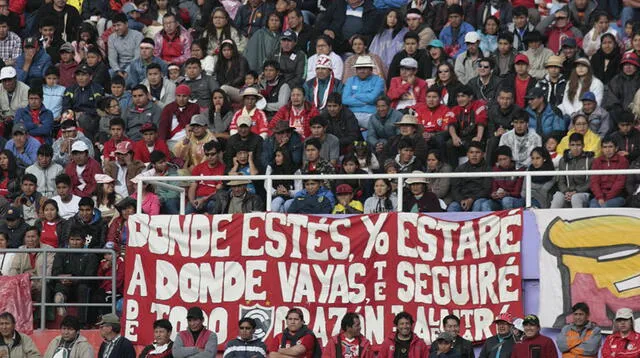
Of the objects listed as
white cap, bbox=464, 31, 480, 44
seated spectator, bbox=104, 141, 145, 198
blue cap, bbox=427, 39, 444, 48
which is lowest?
seated spectator, bbox=104, 141, 145, 198

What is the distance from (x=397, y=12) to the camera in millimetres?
28250

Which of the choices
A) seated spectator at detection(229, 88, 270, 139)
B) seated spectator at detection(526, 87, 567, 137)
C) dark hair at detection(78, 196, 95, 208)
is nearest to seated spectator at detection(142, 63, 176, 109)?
seated spectator at detection(229, 88, 270, 139)

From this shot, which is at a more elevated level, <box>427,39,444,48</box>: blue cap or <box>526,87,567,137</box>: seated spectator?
<box>427,39,444,48</box>: blue cap

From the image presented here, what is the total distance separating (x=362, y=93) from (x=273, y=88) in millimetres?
1634

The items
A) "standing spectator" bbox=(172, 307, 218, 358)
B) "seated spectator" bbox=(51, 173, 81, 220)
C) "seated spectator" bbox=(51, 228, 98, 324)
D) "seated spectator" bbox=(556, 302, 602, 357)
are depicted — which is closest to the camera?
"seated spectator" bbox=(556, 302, 602, 357)

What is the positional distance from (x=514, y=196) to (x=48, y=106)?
9359 millimetres

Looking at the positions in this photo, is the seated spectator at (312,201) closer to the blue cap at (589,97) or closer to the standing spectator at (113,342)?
the standing spectator at (113,342)

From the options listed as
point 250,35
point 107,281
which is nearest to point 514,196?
point 107,281

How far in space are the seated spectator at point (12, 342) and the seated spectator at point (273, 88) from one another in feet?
20.0

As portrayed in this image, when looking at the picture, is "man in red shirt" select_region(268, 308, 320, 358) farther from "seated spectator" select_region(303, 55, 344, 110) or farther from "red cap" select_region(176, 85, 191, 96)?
"red cap" select_region(176, 85, 191, 96)

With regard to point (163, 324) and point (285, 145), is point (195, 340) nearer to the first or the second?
point (163, 324)

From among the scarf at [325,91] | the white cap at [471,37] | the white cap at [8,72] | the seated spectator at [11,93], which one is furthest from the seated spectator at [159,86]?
the white cap at [471,37]

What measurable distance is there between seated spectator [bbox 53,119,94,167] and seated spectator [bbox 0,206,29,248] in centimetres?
217

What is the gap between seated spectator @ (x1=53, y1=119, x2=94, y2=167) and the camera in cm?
2730
